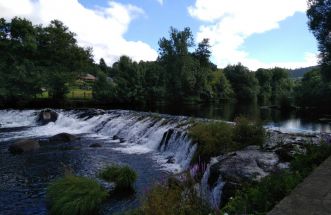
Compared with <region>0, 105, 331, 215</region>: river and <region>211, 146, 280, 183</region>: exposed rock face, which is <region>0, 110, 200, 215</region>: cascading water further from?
<region>211, 146, 280, 183</region>: exposed rock face

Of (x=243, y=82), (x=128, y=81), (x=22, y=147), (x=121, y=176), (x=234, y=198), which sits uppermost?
(x=243, y=82)

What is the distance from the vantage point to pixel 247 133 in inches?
542

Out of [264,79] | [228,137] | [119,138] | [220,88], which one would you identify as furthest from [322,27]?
[264,79]

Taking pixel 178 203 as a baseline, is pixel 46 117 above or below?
above

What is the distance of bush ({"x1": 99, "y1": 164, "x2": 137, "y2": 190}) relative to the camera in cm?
1209

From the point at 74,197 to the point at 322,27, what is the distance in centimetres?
2151

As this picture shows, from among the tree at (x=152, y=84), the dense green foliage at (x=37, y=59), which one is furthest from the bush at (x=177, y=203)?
the tree at (x=152, y=84)

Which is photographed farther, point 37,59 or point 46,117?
point 37,59

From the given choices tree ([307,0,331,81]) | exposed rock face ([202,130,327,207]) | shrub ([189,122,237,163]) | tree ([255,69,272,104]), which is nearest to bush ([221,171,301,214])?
exposed rock face ([202,130,327,207])

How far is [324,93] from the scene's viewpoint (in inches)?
1809

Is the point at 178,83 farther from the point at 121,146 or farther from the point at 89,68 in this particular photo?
the point at 121,146

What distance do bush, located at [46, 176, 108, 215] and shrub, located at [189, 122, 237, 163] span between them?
469 centimetres

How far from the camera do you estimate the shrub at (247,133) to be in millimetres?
13664

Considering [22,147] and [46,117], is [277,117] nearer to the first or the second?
[46,117]
